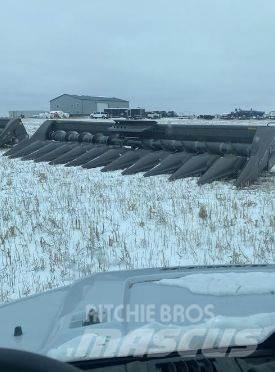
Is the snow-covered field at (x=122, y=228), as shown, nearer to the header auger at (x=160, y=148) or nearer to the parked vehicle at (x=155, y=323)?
the header auger at (x=160, y=148)

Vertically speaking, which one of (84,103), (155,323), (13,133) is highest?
(84,103)

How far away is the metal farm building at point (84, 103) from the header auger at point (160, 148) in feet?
210

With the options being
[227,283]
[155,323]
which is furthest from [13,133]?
[155,323]

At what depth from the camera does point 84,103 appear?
8275 centimetres

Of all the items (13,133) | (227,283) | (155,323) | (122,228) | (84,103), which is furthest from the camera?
(84,103)

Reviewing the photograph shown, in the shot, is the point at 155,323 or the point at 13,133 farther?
the point at 13,133

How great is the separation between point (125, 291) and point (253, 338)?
564mm

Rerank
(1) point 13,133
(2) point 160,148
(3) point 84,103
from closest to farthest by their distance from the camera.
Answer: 1. (2) point 160,148
2. (1) point 13,133
3. (3) point 84,103

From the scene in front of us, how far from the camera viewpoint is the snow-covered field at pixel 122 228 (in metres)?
5.57

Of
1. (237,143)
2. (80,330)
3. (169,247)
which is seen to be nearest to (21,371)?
→ (80,330)

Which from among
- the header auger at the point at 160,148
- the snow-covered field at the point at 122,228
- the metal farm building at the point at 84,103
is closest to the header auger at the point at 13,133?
the header auger at the point at 160,148

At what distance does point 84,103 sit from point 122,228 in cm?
7702

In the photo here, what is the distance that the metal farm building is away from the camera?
3204 inches

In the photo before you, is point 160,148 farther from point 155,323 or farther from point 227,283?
point 155,323
